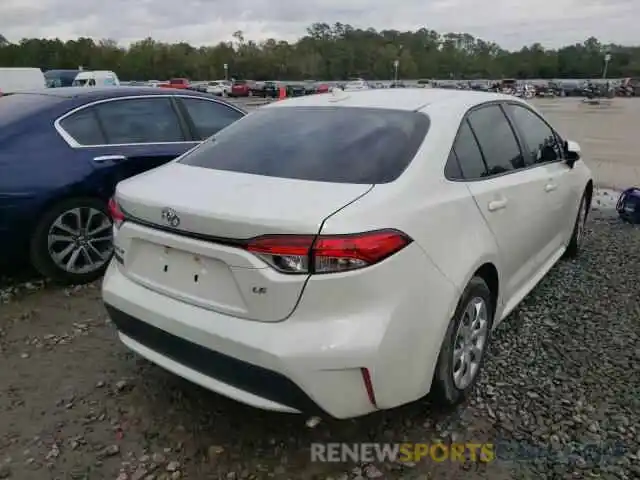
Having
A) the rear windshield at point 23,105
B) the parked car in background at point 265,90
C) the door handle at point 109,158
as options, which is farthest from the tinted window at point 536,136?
the parked car in background at point 265,90

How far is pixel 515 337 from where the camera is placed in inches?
143

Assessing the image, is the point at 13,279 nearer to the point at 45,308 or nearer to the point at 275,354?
the point at 45,308

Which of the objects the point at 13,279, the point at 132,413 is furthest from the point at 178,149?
the point at 132,413

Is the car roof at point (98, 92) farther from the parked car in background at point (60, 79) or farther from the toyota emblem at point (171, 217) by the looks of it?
the parked car in background at point (60, 79)

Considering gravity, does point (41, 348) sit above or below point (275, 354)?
below

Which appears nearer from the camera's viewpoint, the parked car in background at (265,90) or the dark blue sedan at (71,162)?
the dark blue sedan at (71,162)

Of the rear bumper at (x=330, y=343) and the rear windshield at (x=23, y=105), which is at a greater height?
the rear windshield at (x=23, y=105)

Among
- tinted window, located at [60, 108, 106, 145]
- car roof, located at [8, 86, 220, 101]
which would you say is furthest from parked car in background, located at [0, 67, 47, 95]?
tinted window, located at [60, 108, 106, 145]

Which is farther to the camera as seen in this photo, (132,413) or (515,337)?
(515,337)

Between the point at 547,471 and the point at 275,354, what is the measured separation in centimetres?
133

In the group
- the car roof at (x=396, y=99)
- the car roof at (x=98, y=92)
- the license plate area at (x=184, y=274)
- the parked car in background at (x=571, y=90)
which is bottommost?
the parked car in background at (x=571, y=90)

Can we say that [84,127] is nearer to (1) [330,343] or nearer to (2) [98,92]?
(2) [98,92]

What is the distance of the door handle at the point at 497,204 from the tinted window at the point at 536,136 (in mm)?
767

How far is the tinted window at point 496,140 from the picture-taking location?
312 cm
